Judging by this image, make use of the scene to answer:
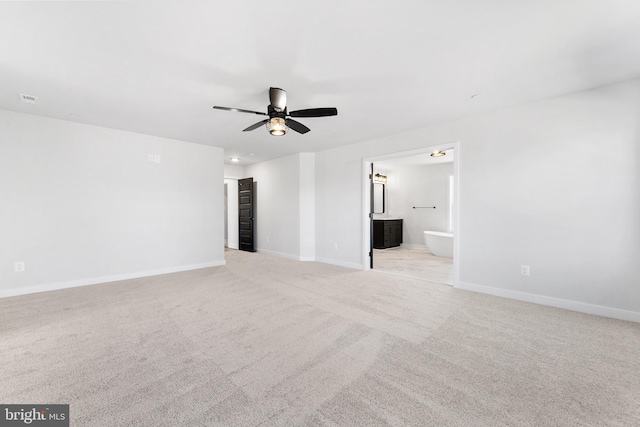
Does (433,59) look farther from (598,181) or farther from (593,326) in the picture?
(593,326)

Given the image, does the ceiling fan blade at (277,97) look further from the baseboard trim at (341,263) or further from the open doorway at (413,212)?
the baseboard trim at (341,263)

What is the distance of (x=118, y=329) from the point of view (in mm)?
2434

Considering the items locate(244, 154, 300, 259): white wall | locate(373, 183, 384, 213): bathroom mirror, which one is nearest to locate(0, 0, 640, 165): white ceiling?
locate(244, 154, 300, 259): white wall

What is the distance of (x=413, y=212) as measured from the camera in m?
7.84

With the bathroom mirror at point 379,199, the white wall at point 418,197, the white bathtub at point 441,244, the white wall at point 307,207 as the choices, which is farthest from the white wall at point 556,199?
the bathroom mirror at point 379,199

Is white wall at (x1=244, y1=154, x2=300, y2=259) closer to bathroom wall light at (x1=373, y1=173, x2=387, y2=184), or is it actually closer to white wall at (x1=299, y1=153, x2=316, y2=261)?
white wall at (x1=299, y1=153, x2=316, y2=261)

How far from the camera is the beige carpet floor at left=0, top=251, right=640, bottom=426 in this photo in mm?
1438

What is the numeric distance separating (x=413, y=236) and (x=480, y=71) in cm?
593

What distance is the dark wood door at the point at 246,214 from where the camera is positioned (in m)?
7.05

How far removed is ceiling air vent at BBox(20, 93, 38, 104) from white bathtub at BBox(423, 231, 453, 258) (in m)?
A: 7.32

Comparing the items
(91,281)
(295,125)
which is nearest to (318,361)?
(295,125)

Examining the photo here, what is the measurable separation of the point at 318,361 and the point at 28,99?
4.34 m

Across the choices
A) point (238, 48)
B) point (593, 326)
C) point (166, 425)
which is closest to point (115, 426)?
point (166, 425)

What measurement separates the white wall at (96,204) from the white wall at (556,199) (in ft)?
14.7
